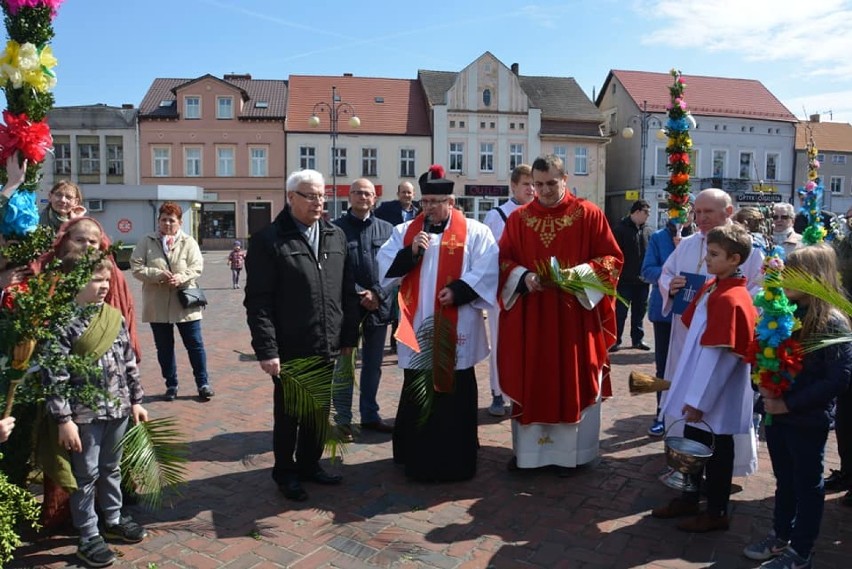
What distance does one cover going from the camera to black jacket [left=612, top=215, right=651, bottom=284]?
32.1 feet

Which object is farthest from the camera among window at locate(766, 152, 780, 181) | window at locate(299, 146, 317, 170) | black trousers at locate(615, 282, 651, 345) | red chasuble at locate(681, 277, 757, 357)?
window at locate(766, 152, 780, 181)

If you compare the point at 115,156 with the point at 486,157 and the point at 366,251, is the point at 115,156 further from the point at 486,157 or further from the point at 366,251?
the point at 366,251

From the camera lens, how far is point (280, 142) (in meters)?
41.4

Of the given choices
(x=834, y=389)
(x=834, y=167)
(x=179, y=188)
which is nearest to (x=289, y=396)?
(x=834, y=389)

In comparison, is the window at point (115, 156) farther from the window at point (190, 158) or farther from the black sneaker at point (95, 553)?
the black sneaker at point (95, 553)

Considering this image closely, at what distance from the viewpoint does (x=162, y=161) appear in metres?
41.2

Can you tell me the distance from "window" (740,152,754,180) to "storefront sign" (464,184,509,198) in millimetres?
16045

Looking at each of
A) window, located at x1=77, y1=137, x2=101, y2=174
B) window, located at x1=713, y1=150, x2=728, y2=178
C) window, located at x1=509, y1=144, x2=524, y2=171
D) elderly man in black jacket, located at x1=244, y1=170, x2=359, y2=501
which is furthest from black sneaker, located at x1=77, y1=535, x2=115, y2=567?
window, located at x1=713, y1=150, x2=728, y2=178

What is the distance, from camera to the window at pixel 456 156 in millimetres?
42531

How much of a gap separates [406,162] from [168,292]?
36107 millimetres

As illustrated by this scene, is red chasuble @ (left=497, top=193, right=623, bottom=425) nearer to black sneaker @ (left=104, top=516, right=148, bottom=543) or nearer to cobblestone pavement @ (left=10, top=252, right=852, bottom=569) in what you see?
cobblestone pavement @ (left=10, top=252, right=852, bottom=569)

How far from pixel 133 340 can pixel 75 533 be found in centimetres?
112

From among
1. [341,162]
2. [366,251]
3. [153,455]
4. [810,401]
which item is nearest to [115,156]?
[341,162]

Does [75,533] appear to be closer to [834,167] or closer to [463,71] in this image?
[463,71]
